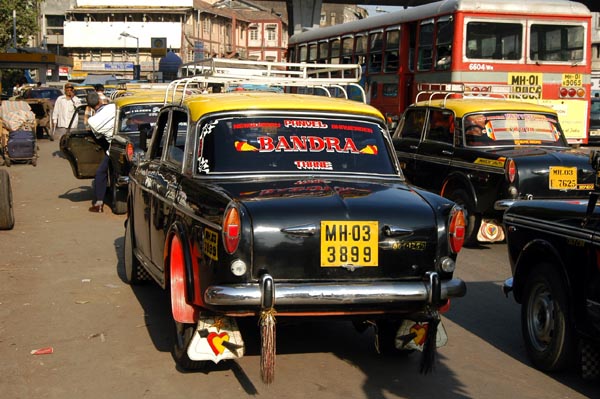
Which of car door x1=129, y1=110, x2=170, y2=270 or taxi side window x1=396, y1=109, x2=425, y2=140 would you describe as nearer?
car door x1=129, y1=110, x2=170, y2=270

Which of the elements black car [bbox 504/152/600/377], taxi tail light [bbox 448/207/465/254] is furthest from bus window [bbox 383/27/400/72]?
taxi tail light [bbox 448/207/465/254]

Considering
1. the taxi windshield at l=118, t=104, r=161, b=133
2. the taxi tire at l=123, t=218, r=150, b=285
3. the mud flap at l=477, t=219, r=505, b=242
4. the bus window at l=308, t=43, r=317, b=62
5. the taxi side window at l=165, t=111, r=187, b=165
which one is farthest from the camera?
the bus window at l=308, t=43, r=317, b=62

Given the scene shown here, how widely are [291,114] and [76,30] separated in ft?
327

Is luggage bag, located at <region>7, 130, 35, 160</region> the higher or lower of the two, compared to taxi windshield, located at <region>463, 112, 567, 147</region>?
lower

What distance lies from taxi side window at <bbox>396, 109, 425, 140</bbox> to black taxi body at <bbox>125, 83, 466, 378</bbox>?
6.80 metres

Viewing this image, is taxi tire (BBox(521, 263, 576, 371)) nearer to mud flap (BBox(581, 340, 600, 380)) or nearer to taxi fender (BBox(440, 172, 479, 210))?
mud flap (BBox(581, 340, 600, 380))

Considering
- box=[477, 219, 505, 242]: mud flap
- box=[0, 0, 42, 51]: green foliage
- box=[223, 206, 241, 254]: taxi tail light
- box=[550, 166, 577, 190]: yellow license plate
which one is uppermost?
box=[0, 0, 42, 51]: green foliage

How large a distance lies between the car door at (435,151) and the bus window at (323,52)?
11655mm

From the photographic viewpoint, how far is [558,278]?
5.86 m

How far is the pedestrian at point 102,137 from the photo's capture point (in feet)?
45.0

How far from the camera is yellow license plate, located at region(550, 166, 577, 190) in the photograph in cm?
1073

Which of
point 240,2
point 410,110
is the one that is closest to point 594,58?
point 240,2

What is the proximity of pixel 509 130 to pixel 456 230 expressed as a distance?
664 centimetres

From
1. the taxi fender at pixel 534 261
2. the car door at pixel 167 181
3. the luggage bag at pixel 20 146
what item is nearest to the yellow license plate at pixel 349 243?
the taxi fender at pixel 534 261
